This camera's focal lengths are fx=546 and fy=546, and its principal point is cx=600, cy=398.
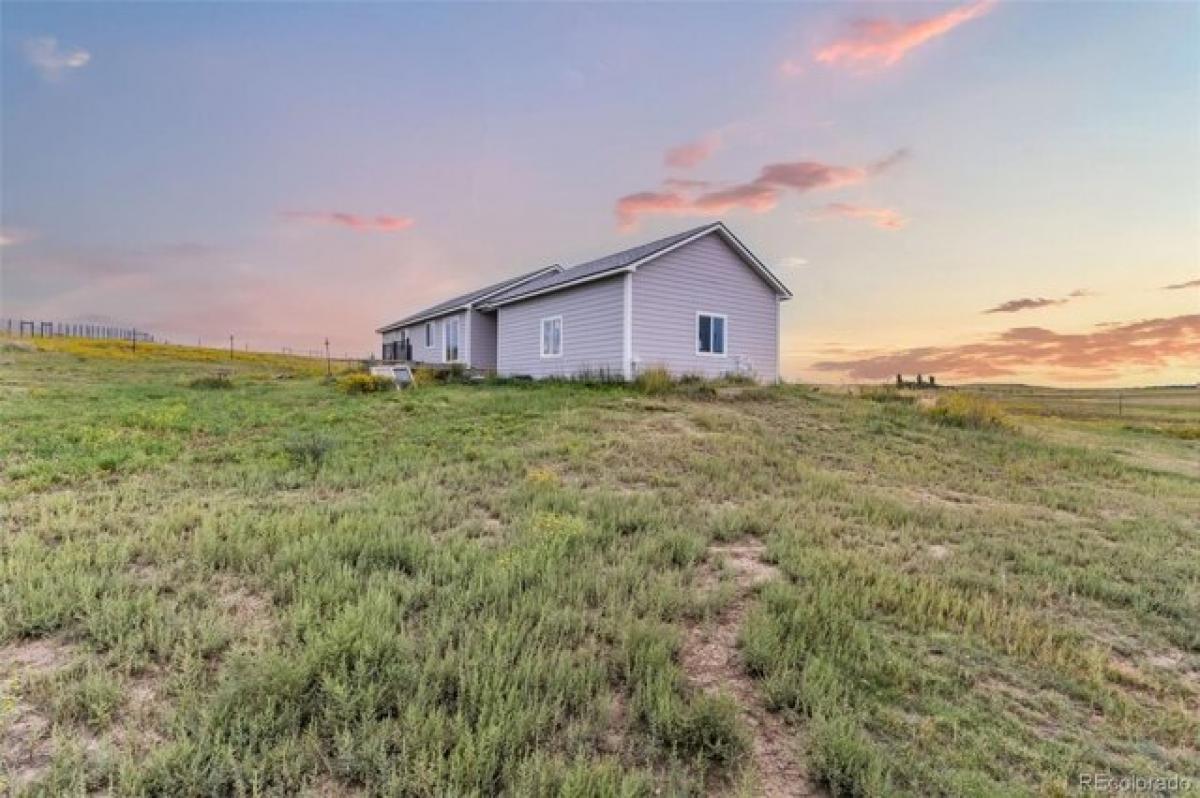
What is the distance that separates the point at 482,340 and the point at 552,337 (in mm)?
6324

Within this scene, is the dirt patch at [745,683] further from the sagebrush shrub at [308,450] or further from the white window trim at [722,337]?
the white window trim at [722,337]

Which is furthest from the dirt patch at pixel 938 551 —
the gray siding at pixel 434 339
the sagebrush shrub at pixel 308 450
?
the gray siding at pixel 434 339

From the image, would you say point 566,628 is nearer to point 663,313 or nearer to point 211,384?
point 663,313

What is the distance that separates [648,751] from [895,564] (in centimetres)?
371

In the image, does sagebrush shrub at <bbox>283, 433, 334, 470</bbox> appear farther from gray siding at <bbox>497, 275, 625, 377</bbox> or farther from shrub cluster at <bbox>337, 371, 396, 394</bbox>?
gray siding at <bbox>497, 275, 625, 377</bbox>

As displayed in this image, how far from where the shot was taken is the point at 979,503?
8.05 meters

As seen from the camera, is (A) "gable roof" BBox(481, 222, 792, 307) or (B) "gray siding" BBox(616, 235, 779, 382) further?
(B) "gray siding" BBox(616, 235, 779, 382)

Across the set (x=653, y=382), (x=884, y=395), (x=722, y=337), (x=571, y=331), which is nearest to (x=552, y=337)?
(x=571, y=331)

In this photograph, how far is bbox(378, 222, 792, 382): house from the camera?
16844 millimetres

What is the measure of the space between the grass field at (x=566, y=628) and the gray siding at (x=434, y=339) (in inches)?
693

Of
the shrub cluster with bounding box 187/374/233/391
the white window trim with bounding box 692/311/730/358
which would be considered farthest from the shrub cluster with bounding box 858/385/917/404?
the shrub cluster with bounding box 187/374/233/391

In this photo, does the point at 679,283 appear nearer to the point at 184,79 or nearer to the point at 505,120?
the point at 505,120

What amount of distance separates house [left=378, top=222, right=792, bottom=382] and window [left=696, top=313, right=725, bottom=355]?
0.03m

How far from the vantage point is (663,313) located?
17.3 metres
